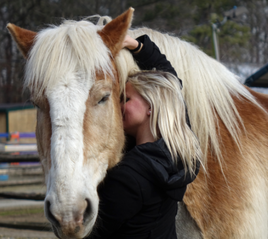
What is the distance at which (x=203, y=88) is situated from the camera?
2.34m

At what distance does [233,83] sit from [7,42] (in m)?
15.9

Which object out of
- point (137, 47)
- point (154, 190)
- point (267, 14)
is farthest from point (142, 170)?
point (267, 14)

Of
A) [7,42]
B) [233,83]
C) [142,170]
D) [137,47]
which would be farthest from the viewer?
[7,42]

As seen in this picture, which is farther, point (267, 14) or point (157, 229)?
point (267, 14)

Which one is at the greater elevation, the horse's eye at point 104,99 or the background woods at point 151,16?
the horse's eye at point 104,99

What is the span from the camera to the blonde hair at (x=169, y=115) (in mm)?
1850

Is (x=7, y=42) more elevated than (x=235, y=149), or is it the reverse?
(x=235, y=149)

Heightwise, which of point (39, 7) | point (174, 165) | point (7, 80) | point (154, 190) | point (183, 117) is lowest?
point (7, 80)

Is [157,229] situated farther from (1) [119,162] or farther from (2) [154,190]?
(1) [119,162]

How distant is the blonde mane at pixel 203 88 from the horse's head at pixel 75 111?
0.26 m

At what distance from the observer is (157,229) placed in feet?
6.06

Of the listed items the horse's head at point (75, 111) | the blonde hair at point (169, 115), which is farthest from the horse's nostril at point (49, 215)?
the blonde hair at point (169, 115)

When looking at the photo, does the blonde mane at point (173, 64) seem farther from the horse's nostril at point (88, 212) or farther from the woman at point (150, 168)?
the horse's nostril at point (88, 212)

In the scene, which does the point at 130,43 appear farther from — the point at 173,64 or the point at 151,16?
the point at 151,16
